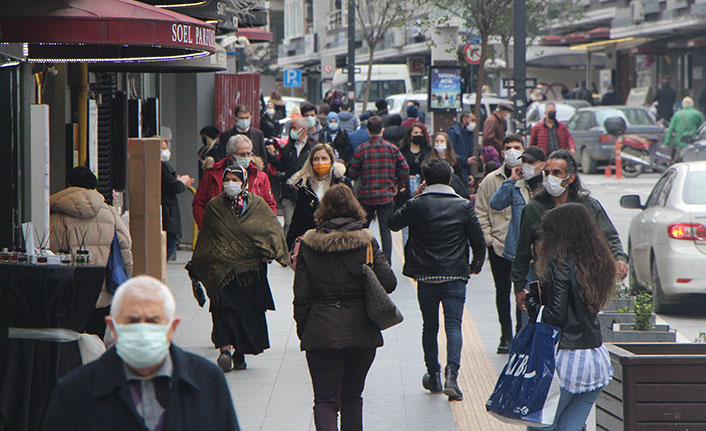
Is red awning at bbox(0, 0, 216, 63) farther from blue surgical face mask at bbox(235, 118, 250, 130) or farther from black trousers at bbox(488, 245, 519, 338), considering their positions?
blue surgical face mask at bbox(235, 118, 250, 130)

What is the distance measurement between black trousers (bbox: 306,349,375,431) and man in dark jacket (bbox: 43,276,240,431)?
8.48 ft

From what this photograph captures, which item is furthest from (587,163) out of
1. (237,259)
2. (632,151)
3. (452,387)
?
(452,387)

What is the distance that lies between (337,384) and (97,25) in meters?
2.32

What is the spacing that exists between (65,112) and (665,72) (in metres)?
37.8

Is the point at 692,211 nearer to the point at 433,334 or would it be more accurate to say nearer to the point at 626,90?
the point at 433,334

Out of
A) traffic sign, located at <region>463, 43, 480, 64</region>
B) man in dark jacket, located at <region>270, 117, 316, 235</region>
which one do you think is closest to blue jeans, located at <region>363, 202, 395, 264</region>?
man in dark jacket, located at <region>270, 117, 316, 235</region>

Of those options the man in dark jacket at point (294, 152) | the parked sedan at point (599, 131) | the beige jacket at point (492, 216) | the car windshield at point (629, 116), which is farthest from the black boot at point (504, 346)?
the car windshield at point (629, 116)

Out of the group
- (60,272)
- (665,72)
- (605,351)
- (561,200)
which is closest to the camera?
(60,272)

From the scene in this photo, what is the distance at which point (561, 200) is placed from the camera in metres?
7.14

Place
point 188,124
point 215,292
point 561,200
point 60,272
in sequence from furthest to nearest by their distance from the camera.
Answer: point 188,124 < point 215,292 < point 561,200 < point 60,272

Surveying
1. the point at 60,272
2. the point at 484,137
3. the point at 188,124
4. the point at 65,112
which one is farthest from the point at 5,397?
the point at 484,137

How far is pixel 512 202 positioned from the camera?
878cm

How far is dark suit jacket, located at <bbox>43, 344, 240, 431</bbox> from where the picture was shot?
335cm

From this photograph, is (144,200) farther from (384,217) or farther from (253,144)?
(253,144)
